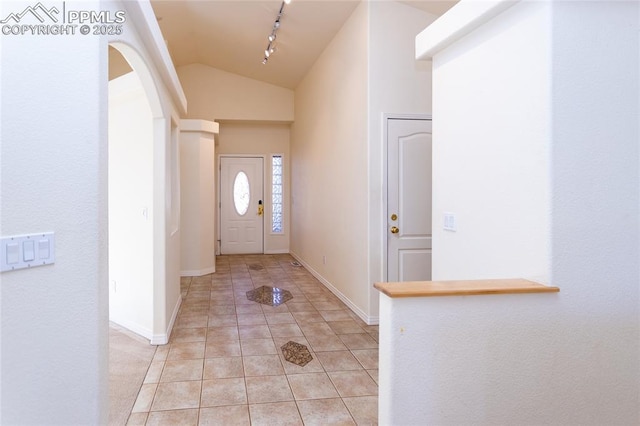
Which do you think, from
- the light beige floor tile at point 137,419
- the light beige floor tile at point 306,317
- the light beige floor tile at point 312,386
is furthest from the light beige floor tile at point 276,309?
the light beige floor tile at point 137,419

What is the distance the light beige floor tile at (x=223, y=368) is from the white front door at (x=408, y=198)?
168cm

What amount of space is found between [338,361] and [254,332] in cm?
99

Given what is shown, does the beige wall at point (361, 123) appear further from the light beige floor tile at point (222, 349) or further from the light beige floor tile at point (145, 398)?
the light beige floor tile at point (145, 398)

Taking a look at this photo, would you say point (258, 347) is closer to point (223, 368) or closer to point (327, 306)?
point (223, 368)

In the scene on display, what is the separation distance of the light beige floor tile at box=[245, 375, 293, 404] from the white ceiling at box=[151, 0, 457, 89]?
352 cm

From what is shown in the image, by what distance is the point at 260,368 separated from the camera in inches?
118

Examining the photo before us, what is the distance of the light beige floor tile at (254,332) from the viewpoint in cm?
368

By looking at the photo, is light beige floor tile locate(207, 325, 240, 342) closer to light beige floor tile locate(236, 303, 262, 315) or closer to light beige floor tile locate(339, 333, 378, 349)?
light beige floor tile locate(236, 303, 262, 315)

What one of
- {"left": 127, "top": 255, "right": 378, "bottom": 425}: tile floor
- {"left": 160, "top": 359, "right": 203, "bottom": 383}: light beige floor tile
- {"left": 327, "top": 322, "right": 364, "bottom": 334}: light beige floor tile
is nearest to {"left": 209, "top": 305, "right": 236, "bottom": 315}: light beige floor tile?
{"left": 127, "top": 255, "right": 378, "bottom": 425}: tile floor

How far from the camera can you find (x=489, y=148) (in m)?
2.27

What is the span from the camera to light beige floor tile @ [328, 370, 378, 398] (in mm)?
2633

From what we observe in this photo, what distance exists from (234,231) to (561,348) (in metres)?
7.12

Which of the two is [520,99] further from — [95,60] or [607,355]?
[95,60]

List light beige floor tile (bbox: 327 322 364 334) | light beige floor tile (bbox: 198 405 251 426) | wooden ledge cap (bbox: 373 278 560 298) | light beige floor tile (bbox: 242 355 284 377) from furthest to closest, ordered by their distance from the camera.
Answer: light beige floor tile (bbox: 327 322 364 334) → light beige floor tile (bbox: 242 355 284 377) → light beige floor tile (bbox: 198 405 251 426) → wooden ledge cap (bbox: 373 278 560 298)
